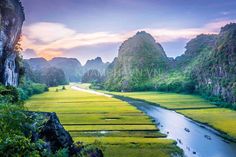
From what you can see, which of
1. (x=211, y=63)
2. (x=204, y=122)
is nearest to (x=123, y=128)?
(x=204, y=122)

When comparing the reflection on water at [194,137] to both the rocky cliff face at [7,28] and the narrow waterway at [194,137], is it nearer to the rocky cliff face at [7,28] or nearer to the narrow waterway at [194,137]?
the narrow waterway at [194,137]

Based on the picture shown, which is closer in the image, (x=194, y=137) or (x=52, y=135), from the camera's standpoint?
(x=52, y=135)

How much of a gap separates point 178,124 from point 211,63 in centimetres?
7938

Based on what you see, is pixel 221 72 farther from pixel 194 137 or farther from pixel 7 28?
pixel 7 28

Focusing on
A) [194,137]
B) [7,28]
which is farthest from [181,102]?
[7,28]

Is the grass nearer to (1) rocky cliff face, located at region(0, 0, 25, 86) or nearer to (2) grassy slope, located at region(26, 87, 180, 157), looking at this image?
(2) grassy slope, located at region(26, 87, 180, 157)

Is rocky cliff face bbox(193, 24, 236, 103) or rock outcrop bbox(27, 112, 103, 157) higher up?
rocky cliff face bbox(193, 24, 236, 103)

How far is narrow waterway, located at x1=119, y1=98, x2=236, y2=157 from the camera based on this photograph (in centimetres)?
4466

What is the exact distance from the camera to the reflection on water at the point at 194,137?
44.7 m

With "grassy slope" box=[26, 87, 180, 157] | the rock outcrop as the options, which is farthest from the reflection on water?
the rock outcrop

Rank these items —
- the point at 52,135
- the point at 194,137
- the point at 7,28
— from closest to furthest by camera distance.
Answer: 1. the point at 52,135
2. the point at 7,28
3. the point at 194,137

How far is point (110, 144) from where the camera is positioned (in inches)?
1855

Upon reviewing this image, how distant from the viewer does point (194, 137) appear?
54.3m

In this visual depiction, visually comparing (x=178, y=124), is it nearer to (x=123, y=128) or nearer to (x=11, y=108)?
(x=123, y=128)
